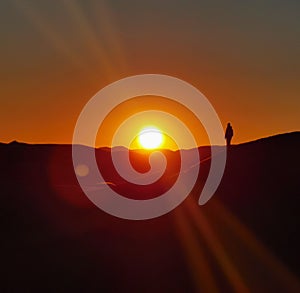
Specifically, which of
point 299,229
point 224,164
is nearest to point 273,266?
point 299,229

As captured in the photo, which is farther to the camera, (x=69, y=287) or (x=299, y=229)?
(x=299, y=229)

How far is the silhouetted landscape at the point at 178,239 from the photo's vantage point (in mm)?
32031

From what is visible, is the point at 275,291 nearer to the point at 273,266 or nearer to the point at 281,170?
the point at 273,266

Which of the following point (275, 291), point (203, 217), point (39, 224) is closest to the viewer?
point (275, 291)

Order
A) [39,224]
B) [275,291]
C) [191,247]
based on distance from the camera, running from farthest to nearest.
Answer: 1. [39,224]
2. [191,247]
3. [275,291]

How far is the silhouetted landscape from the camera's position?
32.0m

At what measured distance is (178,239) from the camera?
36188 millimetres

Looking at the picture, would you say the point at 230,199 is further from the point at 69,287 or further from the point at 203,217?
the point at 69,287

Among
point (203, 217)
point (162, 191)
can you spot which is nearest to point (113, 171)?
point (162, 191)

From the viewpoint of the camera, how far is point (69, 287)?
104ft

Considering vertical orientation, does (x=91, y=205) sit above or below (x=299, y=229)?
above

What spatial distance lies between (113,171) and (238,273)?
82.6 metres

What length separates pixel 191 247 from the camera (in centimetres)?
3516

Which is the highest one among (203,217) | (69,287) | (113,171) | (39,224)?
(113,171)
